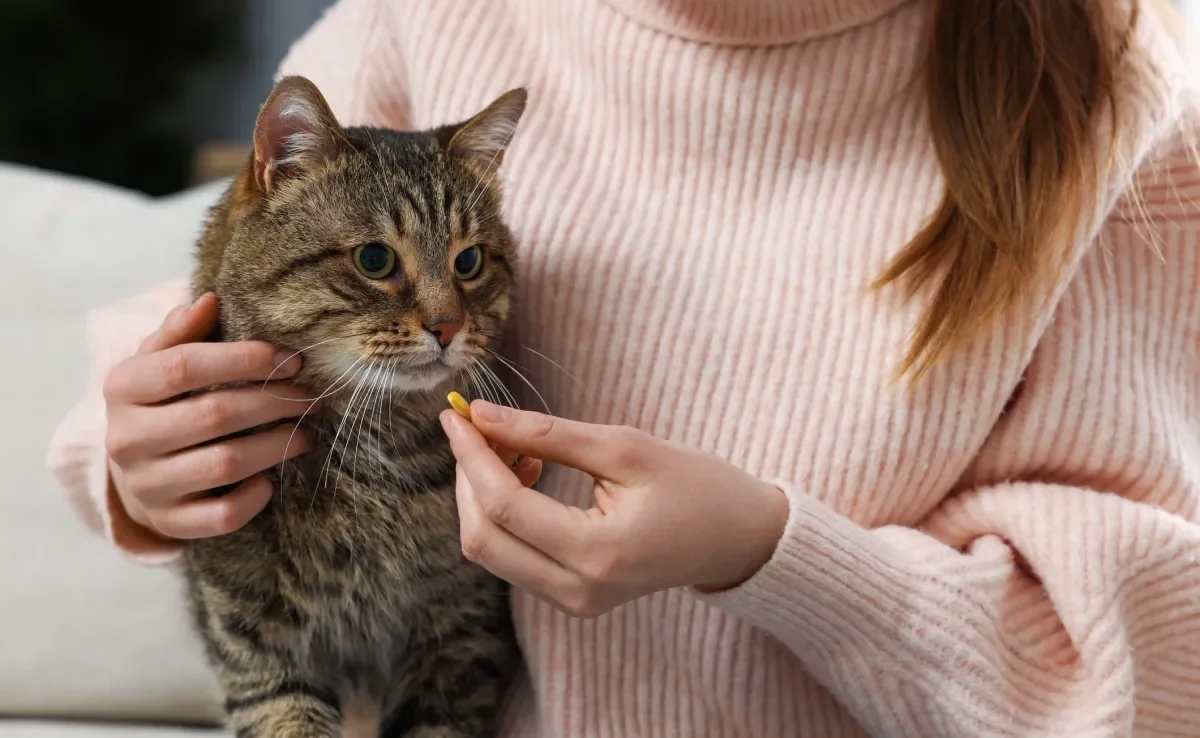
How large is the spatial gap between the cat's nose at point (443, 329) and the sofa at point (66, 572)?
0.83m

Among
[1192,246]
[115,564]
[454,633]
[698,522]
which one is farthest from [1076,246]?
[115,564]

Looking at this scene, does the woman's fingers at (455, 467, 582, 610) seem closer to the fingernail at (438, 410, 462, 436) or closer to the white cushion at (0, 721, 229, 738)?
the fingernail at (438, 410, 462, 436)

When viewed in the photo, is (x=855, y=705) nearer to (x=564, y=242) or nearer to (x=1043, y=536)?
(x=1043, y=536)

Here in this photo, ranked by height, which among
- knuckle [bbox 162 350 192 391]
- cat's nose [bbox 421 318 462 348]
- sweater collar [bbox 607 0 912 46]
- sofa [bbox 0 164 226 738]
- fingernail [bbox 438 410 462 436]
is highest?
sweater collar [bbox 607 0 912 46]

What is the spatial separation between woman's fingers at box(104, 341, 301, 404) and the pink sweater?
0.22 metres

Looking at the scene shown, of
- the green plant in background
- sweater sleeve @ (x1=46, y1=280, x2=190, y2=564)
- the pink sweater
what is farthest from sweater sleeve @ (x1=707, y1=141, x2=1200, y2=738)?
the green plant in background

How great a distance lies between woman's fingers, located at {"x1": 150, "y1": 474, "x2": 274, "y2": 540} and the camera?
35.8 inches

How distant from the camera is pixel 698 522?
2.68ft

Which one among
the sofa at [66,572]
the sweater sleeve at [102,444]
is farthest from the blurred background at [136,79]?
the sweater sleeve at [102,444]

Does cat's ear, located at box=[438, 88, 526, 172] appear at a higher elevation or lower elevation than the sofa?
higher

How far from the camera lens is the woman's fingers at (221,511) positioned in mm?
910

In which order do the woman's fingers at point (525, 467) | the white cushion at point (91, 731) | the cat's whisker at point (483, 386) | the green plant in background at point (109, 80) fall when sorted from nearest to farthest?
the woman's fingers at point (525, 467) < the cat's whisker at point (483, 386) < the white cushion at point (91, 731) < the green plant in background at point (109, 80)

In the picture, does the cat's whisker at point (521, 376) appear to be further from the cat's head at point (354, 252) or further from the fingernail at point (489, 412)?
the fingernail at point (489, 412)

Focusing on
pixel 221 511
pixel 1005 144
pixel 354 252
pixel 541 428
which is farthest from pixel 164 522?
pixel 1005 144
